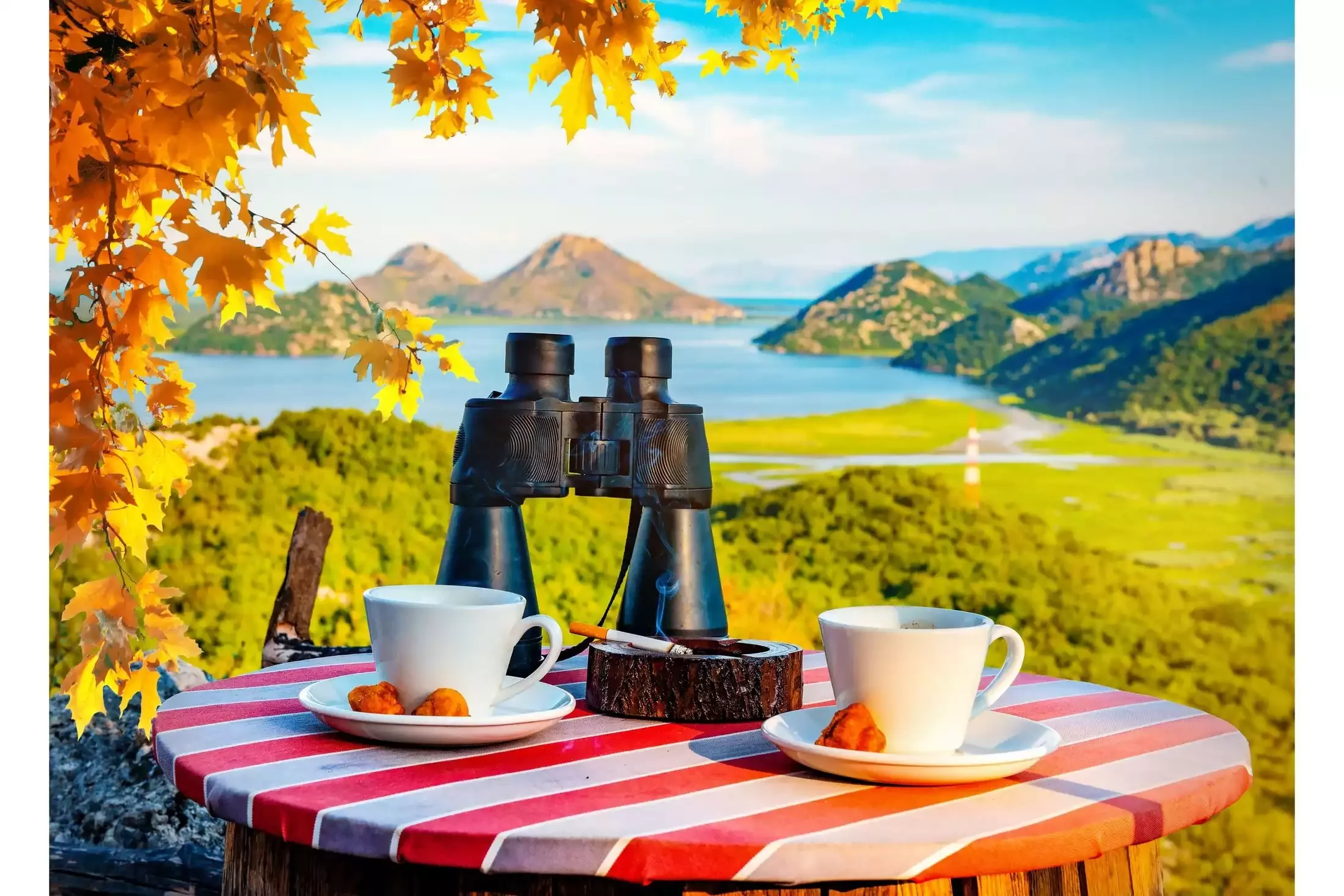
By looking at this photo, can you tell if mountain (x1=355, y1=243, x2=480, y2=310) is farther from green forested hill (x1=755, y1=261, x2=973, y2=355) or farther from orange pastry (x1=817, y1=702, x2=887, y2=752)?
orange pastry (x1=817, y1=702, x2=887, y2=752)

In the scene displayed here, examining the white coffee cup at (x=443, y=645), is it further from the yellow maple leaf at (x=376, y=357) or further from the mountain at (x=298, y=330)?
the mountain at (x=298, y=330)

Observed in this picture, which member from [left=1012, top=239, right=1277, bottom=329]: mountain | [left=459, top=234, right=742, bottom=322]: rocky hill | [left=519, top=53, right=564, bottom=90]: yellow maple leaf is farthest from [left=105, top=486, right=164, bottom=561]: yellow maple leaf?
[left=1012, top=239, right=1277, bottom=329]: mountain

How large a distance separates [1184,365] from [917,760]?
404 cm

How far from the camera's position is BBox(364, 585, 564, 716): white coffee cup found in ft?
3.14

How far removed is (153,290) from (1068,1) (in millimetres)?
3736

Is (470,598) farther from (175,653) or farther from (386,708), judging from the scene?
(175,653)

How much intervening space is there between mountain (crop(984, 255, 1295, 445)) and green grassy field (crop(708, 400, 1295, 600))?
0.38 ft

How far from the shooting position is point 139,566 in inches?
152

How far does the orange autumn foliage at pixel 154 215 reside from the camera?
1.12m

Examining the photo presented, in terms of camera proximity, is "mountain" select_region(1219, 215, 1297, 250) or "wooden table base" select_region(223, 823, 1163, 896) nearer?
"wooden table base" select_region(223, 823, 1163, 896)

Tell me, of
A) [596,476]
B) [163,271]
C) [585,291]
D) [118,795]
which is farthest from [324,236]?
[585,291]

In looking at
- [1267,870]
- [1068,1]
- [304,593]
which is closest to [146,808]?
[304,593]

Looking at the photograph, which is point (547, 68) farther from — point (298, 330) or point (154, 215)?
point (298, 330)

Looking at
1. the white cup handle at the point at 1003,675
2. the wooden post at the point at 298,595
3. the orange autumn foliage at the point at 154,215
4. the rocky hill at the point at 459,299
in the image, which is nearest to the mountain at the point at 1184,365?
the rocky hill at the point at 459,299
